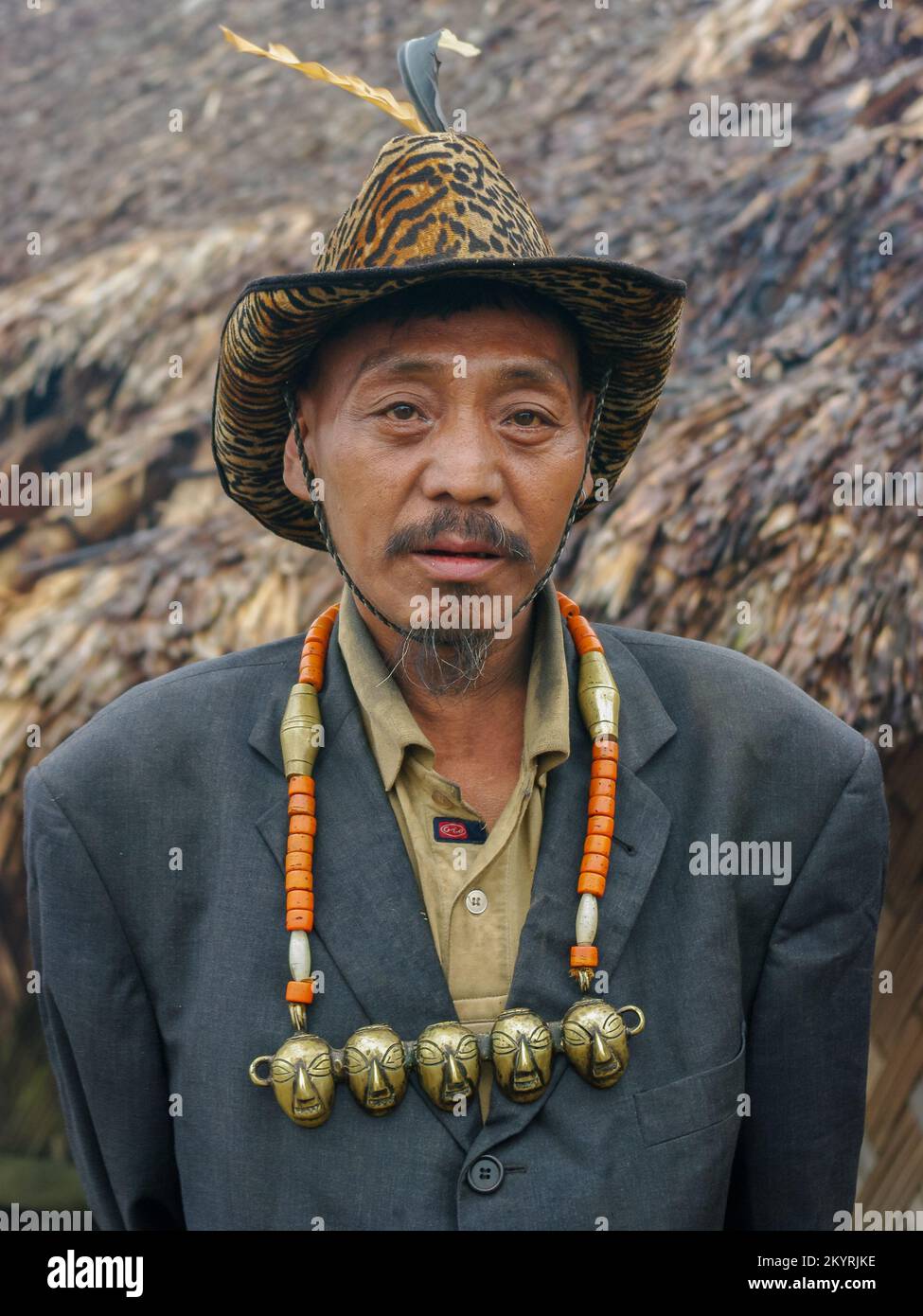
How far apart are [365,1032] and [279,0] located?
4.78 meters

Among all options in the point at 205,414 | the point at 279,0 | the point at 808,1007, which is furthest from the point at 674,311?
the point at 279,0

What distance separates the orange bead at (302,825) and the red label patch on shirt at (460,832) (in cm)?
19

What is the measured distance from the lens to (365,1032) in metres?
1.76

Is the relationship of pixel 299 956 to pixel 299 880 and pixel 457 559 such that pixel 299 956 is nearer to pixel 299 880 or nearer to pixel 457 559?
pixel 299 880

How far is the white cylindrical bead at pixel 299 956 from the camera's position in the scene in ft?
5.88

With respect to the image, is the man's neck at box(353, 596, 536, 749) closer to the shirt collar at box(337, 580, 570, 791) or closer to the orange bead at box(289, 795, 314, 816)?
the shirt collar at box(337, 580, 570, 791)

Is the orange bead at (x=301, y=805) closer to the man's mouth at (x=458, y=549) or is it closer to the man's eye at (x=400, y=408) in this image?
the man's mouth at (x=458, y=549)

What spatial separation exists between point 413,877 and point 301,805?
7.7 inches

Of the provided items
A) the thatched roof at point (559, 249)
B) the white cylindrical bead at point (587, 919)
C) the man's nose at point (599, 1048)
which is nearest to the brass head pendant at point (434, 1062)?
the man's nose at point (599, 1048)

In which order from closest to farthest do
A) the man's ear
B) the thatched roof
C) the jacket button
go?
1. the jacket button
2. the man's ear
3. the thatched roof

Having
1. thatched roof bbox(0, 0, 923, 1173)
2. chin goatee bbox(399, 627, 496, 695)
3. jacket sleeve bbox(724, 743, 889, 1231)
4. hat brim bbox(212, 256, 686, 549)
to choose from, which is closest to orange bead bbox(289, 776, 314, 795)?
chin goatee bbox(399, 627, 496, 695)

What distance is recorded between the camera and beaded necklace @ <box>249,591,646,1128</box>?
1.74 metres

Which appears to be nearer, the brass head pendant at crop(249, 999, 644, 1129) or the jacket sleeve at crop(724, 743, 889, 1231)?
the brass head pendant at crop(249, 999, 644, 1129)

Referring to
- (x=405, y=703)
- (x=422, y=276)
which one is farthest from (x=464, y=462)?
(x=405, y=703)
